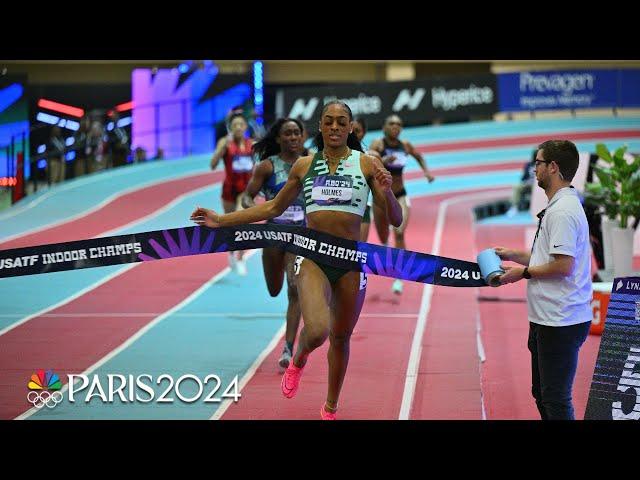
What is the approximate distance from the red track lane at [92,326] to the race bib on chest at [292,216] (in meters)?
1.96

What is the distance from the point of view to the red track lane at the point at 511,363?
8.09 metres

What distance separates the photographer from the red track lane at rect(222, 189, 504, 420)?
777 centimetres

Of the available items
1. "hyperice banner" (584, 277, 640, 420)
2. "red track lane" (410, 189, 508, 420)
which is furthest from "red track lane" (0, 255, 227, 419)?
"hyperice banner" (584, 277, 640, 420)

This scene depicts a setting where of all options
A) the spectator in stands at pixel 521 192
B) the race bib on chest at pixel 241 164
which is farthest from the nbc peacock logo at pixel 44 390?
the spectator in stands at pixel 521 192

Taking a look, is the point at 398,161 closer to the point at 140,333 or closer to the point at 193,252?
the point at 140,333

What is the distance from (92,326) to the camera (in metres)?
11.0

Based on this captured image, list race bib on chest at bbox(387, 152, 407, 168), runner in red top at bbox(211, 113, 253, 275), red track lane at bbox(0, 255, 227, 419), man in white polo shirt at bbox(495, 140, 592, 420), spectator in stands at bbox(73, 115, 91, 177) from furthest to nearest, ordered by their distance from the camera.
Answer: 1. spectator in stands at bbox(73, 115, 91, 177)
2. runner in red top at bbox(211, 113, 253, 275)
3. race bib on chest at bbox(387, 152, 407, 168)
4. red track lane at bbox(0, 255, 227, 419)
5. man in white polo shirt at bbox(495, 140, 592, 420)

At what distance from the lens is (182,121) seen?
23344 millimetres

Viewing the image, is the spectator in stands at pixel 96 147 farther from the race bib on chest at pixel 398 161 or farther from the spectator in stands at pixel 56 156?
the race bib on chest at pixel 398 161

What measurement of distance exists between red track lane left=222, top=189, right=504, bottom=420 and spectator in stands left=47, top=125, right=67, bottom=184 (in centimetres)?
565

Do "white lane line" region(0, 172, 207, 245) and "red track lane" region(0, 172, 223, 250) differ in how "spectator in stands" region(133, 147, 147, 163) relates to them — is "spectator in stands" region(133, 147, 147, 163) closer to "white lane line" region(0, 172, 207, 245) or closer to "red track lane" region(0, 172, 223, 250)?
"white lane line" region(0, 172, 207, 245)

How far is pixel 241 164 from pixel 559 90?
1554 cm
